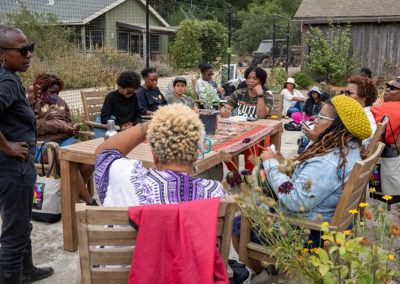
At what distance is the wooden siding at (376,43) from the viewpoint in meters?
14.0

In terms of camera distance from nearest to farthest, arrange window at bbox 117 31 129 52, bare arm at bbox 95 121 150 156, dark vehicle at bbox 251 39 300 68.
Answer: bare arm at bbox 95 121 150 156
dark vehicle at bbox 251 39 300 68
window at bbox 117 31 129 52

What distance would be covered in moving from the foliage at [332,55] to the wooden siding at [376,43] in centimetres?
27

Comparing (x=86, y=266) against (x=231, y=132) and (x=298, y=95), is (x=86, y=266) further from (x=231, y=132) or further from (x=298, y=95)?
(x=298, y=95)

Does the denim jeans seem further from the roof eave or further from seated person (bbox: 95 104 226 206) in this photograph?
seated person (bbox: 95 104 226 206)

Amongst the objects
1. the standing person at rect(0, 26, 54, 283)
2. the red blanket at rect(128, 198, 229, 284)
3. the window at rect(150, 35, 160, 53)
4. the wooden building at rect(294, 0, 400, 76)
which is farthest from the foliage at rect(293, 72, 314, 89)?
the window at rect(150, 35, 160, 53)

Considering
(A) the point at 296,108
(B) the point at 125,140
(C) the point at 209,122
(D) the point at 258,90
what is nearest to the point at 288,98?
(A) the point at 296,108

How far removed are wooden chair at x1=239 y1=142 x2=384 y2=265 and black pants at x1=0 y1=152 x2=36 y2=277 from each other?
138 centimetres

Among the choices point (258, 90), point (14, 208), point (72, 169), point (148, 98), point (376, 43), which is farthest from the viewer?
point (376, 43)

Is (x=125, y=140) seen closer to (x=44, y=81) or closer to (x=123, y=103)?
(x=44, y=81)

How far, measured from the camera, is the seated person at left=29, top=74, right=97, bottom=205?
4.05 m

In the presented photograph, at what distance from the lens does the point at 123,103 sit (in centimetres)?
498

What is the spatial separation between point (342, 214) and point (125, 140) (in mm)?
1266

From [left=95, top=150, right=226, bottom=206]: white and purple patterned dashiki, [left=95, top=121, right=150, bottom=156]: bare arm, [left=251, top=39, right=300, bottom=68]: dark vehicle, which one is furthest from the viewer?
[left=251, top=39, right=300, bottom=68]: dark vehicle

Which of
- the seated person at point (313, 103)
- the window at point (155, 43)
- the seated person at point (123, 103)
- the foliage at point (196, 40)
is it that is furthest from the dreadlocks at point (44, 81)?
the window at point (155, 43)
